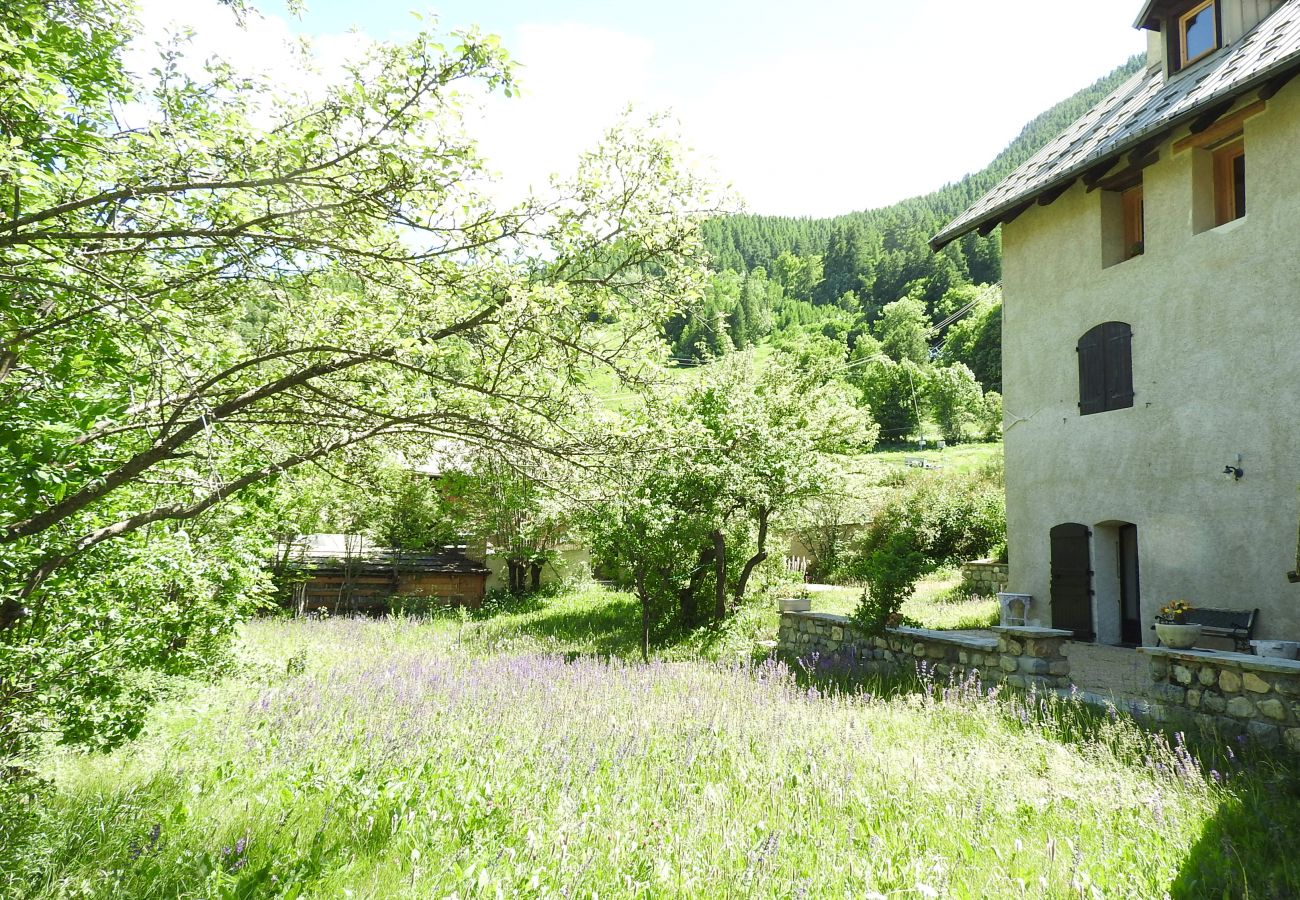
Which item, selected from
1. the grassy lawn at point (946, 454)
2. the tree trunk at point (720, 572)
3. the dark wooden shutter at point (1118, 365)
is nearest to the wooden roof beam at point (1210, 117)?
the dark wooden shutter at point (1118, 365)

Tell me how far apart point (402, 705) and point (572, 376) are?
3.69 metres

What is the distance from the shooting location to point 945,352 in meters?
65.2

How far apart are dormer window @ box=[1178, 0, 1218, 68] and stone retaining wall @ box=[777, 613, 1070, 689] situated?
28.9ft

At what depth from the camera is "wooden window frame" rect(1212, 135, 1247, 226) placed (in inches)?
371

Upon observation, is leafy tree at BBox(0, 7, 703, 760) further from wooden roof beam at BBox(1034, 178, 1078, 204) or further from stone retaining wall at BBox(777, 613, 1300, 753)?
wooden roof beam at BBox(1034, 178, 1078, 204)

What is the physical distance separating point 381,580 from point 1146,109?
1936 cm

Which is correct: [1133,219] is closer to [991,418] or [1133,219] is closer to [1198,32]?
[1198,32]

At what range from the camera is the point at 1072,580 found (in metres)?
Answer: 10.7

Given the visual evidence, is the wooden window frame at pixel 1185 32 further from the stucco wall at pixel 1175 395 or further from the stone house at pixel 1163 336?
the stucco wall at pixel 1175 395

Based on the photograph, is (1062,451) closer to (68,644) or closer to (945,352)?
(68,644)

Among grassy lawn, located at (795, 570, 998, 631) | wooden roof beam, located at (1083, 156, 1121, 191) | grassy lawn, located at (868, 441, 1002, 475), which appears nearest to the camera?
wooden roof beam, located at (1083, 156, 1121, 191)

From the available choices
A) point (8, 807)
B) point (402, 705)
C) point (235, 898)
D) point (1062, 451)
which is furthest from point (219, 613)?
point (1062, 451)

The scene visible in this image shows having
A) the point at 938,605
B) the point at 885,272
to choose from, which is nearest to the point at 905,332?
the point at 885,272

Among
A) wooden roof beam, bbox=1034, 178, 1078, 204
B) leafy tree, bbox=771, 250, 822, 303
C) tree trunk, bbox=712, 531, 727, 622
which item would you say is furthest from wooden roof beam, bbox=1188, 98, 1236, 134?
leafy tree, bbox=771, 250, 822, 303
